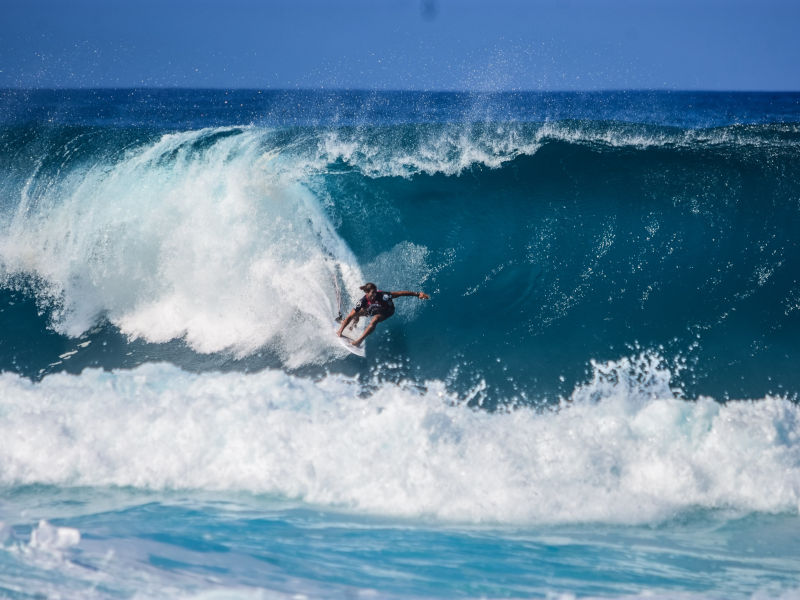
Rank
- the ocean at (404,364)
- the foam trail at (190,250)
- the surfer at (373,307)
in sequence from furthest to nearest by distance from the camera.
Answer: the foam trail at (190,250)
the surfer at (373,307)
the ocean at (404,364)

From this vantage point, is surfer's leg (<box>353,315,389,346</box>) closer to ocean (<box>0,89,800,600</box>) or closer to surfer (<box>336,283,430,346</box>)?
surfer (<box>336,283,430,346</box>)

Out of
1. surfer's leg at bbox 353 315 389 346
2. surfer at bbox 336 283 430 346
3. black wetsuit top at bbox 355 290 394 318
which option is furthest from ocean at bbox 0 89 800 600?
black wetsuit top at bbox 355 290 394 318

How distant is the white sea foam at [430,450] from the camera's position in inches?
246

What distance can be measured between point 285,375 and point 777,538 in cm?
508

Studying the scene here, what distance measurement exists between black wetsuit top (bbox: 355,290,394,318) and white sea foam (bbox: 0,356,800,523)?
1.08 m

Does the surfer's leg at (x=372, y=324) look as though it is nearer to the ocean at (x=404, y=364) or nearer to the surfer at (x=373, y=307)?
the surfer at (x=373, y=307)

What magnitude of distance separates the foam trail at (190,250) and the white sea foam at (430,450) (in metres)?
1.71

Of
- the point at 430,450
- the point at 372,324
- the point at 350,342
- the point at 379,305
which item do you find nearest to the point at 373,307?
the point at 379,305

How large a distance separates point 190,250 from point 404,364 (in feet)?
11.7

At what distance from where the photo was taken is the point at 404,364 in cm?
858

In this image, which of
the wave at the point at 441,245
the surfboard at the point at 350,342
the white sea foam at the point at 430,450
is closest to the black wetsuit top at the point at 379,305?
the surfboard at the point at 350,342

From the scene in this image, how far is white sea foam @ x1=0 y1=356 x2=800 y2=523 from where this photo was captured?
6.25 meters

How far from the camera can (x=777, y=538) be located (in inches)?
232

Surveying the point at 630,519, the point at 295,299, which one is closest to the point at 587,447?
the point at 630,519
